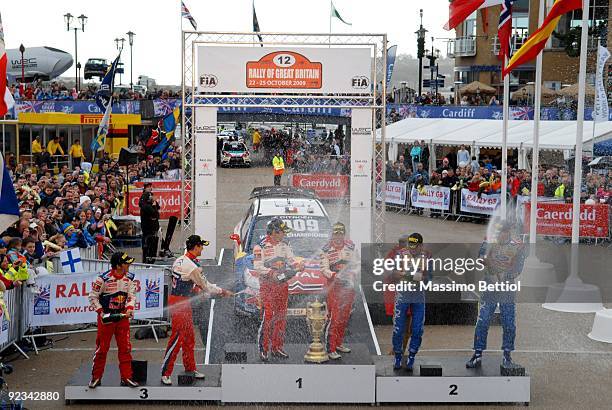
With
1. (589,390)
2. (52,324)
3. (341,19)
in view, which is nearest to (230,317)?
(52,324)

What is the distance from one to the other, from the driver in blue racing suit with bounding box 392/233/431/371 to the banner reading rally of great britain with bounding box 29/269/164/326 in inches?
148

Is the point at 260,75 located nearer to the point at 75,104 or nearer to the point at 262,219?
the point at 262,219

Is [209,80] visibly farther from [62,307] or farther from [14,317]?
[14,317]

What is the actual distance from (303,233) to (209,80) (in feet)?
15.1

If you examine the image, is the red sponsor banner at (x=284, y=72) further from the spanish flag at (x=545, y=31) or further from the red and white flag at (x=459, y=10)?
the spanish flag at (x=545, y=31)

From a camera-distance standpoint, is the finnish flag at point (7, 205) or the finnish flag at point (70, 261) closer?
the finnish flag at point (7, 205)

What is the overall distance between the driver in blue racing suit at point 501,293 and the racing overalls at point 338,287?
5.06ft

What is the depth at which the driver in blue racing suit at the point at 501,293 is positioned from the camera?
32.6 ft

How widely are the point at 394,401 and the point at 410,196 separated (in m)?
18.8

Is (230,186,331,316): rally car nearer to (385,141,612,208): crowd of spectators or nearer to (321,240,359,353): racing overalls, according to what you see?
(321,240,359,353): racing overalls

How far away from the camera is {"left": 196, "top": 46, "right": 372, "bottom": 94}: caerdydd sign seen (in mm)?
17312

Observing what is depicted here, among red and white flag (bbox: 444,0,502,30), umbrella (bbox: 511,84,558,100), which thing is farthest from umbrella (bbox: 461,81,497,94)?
red and white flag (bbox: 444,0,502,30)

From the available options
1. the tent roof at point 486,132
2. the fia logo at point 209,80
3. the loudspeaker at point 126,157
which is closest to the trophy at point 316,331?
the fia logo at point 209,80

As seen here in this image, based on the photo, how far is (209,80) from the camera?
17.5 meters
